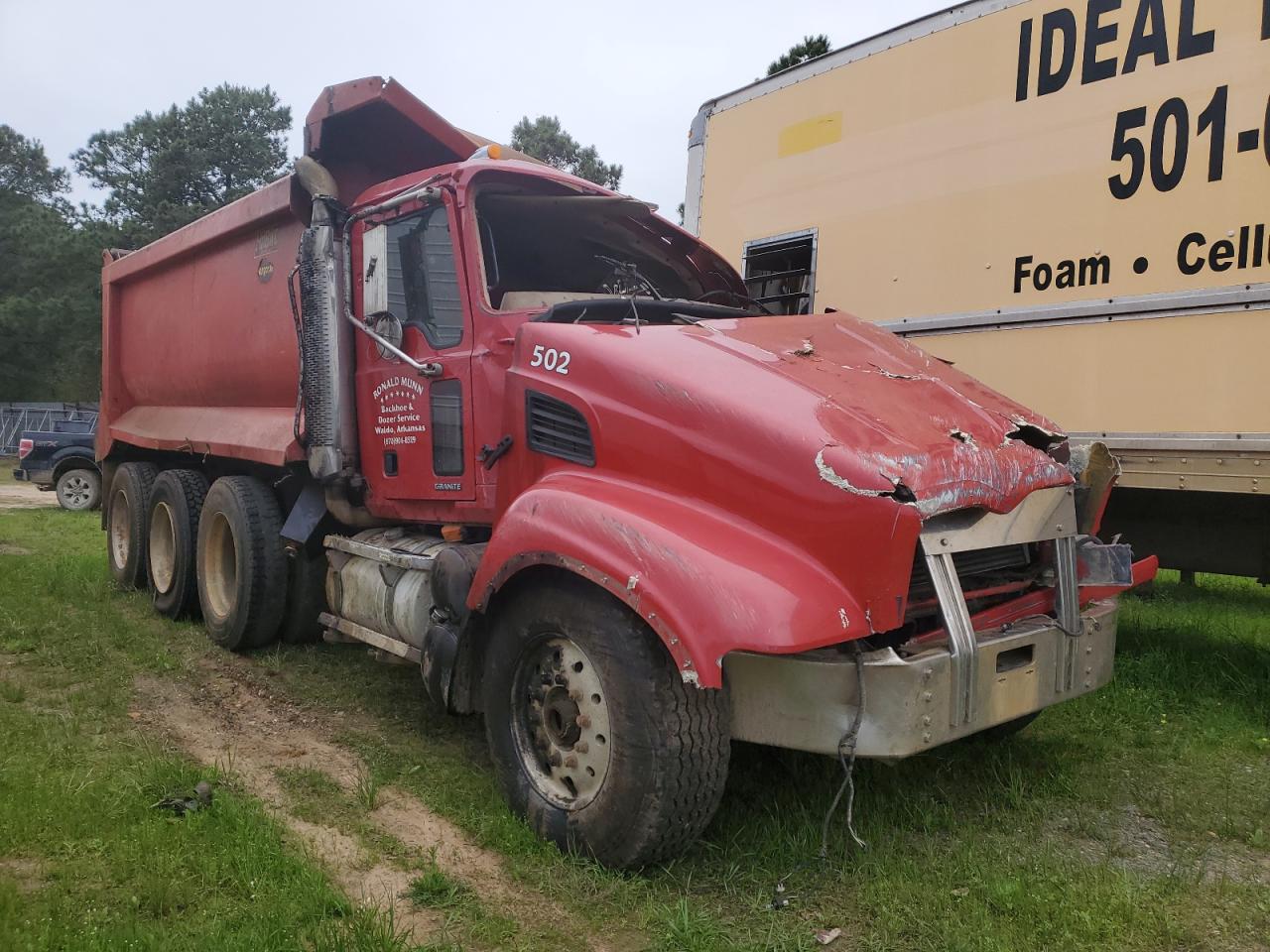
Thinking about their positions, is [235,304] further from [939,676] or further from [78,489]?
[78,489]

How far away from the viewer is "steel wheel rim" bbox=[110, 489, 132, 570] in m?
7.95

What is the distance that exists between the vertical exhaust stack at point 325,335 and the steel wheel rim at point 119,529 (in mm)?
3666

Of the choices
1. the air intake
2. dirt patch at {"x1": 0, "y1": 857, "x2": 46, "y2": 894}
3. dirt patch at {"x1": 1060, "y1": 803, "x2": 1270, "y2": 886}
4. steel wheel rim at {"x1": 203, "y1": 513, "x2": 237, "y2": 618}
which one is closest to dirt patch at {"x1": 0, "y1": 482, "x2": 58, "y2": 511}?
steel wheel rim at {"x1": 203, "y1": 513, "x2": 237, "y2": 618}

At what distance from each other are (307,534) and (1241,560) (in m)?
4.98

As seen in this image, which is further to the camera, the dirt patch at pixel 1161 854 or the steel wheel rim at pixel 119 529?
the steel wheel rim at pixel 119 529

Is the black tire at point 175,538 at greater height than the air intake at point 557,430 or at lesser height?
lesser

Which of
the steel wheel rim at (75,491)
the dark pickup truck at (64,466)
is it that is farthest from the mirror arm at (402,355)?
the steel wheel rim at (75,491)

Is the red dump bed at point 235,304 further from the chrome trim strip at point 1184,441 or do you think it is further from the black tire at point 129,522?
the chrome trim strip at point 1184,441

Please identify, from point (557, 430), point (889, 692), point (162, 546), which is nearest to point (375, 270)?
point (557, 430)

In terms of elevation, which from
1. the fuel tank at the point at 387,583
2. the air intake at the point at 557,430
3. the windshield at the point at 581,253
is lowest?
the fuel tank at the point at 387,583

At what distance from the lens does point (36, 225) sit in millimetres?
41250

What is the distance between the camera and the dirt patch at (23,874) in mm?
2971

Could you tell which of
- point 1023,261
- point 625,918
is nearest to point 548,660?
point 625,918

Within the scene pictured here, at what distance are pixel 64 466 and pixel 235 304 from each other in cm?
1271
